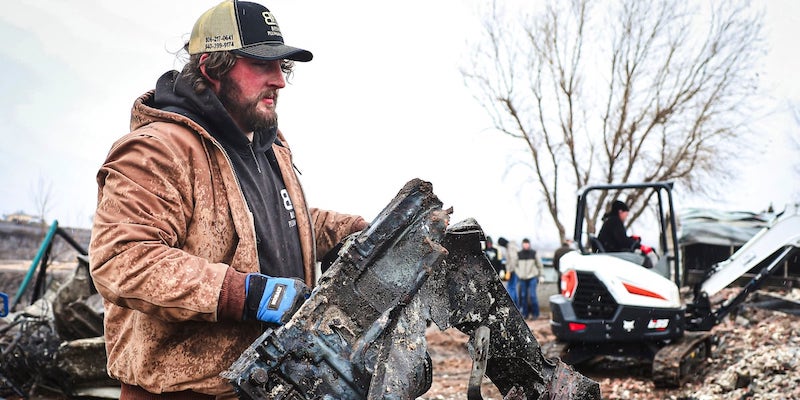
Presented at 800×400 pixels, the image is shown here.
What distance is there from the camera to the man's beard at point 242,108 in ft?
6.79

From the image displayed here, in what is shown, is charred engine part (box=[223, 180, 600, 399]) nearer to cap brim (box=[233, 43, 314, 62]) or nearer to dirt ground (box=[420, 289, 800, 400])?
cap brim (box=[233, 43, 314, 62])

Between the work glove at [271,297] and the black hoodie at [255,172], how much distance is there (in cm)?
32

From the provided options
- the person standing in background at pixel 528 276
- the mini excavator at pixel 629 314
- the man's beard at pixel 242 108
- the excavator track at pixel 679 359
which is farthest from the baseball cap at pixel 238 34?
the person standing in background at pixel 528 276

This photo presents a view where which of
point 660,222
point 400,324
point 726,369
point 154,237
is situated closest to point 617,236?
point 660,222

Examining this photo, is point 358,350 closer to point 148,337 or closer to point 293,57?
point 148,337

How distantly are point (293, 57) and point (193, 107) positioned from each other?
0.37 m

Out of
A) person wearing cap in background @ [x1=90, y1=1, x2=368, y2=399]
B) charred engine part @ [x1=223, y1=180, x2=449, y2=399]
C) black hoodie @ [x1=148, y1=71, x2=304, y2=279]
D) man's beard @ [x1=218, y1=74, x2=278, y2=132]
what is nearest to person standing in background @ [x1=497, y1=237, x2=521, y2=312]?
person wearing cap in background @ [x1=90, y1=1, x2=368, y2=399]

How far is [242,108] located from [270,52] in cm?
22

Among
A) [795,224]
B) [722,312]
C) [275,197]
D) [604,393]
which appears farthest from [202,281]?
[795,224]

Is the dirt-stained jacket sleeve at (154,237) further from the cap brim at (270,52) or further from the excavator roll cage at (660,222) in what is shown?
the excavator roll cage at (660,222)

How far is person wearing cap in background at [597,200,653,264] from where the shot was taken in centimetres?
721

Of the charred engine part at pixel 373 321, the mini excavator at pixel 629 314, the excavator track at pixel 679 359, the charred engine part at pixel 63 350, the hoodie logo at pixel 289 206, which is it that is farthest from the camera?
the mini excavator at pixel 629 314

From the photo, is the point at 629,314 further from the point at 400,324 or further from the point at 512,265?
the point at 512,265

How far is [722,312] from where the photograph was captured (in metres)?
7.14
